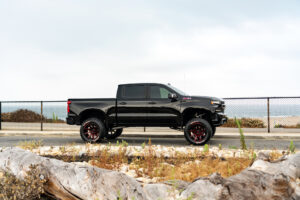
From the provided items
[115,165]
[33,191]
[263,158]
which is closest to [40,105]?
[115,165]

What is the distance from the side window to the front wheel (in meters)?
1.38

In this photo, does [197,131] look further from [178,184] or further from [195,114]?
[178,184]

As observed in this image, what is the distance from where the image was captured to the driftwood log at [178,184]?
3039 mm

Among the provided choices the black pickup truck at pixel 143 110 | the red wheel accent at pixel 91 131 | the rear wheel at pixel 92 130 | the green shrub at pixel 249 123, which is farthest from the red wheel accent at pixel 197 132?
the green shrub at pixel 249 123

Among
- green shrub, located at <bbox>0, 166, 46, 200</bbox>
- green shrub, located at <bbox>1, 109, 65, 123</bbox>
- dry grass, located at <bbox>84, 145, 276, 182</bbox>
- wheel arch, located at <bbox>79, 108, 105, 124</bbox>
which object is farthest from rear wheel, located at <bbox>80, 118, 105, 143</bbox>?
green shrub, located at <bbox>1, 109, 65, 123</bbox>

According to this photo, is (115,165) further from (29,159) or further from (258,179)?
(258,179)

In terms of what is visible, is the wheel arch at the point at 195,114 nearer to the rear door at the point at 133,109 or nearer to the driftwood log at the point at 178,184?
the rear door at the point at 133,109

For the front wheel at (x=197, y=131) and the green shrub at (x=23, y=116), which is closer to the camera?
the front wheel at (x=197, y=131)

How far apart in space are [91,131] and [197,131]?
3.73 meters

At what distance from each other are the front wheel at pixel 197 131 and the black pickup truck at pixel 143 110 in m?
0.22

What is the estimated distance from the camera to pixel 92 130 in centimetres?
1041

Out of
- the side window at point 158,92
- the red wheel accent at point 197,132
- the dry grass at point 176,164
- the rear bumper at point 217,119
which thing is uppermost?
the side window at point 158,92

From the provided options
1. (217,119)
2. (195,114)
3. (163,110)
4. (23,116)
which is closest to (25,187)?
(163,110)

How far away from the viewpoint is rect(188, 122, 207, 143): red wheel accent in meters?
9.65
